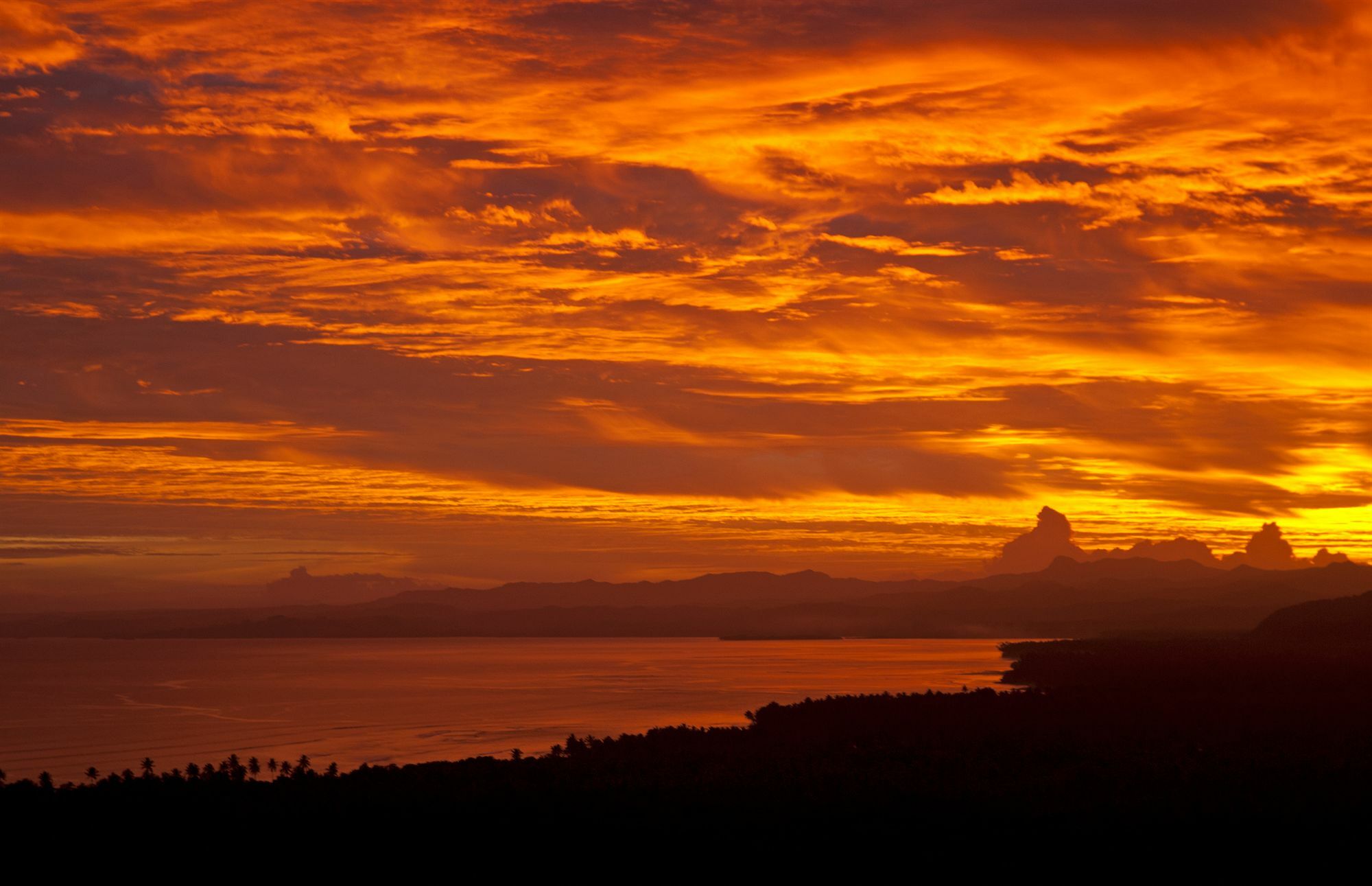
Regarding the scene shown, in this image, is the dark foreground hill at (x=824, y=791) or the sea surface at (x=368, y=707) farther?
the sea surface at (x=368, y=707)

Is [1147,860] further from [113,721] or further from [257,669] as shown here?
[257,669]

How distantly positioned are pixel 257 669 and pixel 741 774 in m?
167

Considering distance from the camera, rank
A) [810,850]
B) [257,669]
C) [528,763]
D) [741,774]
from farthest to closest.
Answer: [257,669], [528,763], [741,774], [810,850]

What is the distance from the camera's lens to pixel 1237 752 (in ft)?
153

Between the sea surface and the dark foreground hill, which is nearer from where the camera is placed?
the dark foreground hill

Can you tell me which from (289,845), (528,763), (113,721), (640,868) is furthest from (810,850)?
(113,721)

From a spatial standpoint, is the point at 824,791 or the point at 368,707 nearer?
the point at 824,791

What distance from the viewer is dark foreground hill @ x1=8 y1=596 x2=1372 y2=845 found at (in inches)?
1230

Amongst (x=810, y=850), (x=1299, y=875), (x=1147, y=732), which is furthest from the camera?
(x=1147, y=732)

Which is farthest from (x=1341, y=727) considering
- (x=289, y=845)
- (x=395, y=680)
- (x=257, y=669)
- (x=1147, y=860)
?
(x=257, y=669)

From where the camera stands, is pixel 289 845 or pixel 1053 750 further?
pixel 1053 750

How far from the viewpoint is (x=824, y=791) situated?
1451 inches

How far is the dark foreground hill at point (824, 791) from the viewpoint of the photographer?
3123 cm

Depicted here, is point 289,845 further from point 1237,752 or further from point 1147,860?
point 1237,752
